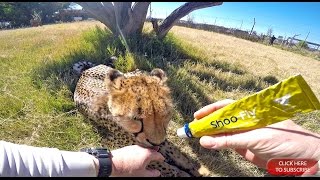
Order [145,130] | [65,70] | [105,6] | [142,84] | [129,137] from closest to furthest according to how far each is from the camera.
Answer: [145,130] < [142,84] < [129,137] < [65,70] < [105,6]

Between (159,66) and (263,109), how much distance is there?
3.10 meters

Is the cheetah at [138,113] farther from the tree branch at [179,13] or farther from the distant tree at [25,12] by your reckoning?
the distant tree at [25,12]

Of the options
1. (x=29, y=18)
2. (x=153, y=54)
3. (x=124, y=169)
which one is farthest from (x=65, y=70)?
(x=29, y=18)

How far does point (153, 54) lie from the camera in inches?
195

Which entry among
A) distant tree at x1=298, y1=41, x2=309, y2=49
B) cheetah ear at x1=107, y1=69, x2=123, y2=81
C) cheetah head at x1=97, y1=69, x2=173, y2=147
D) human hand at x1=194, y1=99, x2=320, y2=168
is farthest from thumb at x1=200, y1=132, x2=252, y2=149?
distant tree at x1=298, y1=41, x2=309, y2=49

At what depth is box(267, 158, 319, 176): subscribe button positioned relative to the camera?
1.34 meters

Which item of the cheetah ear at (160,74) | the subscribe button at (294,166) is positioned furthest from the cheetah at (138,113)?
the subscribe button at (294,166)

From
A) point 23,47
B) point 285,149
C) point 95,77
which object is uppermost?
point 285,149

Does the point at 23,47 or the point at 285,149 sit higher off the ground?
the point at 285,149

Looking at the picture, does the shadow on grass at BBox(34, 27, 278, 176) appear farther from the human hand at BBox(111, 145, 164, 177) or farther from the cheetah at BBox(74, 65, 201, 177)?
the human hand at BBox(111, 145, 164, 177)

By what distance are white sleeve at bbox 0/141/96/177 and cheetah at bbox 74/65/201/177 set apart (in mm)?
326

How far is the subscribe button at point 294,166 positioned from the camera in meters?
1.34

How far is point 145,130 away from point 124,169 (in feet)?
0.75

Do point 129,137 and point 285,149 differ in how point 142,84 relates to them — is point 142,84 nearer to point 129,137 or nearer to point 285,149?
point 129,137
